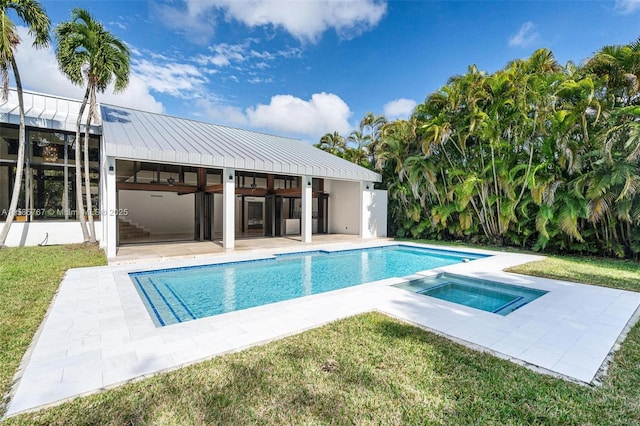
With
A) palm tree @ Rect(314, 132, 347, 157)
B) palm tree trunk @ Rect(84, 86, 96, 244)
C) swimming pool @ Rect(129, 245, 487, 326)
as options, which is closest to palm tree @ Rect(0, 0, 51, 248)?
palm tree trunk @ Rect(84, 86, 96, 244)

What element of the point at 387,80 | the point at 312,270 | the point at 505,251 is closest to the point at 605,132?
the point at 505,251

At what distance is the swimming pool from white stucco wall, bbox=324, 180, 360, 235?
559 centimetres

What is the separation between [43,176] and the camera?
A: 12539 millimetres

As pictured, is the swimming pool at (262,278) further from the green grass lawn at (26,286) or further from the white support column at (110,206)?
the white support column at (110,206)

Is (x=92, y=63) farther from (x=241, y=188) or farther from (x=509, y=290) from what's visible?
(x=509, y=290)

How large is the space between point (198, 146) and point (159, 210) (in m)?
8.05

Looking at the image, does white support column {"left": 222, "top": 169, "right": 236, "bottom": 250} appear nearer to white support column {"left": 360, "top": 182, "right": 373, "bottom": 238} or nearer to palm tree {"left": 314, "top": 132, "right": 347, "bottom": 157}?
white support column {"left": 360, "top": 182, "right": 373, "bottom": 238}

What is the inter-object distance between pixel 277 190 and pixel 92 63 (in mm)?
9550

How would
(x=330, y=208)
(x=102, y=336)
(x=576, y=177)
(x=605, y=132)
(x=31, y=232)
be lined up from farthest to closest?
(x=330, y=208)
(x=31, y=232)
(x=576, y=177)
(x=605, y=132)
(x=102, y=336)

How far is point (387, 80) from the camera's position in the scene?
831 inches

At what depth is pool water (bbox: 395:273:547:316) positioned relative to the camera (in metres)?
6.42

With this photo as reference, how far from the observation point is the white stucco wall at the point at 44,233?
A: 38.4ft

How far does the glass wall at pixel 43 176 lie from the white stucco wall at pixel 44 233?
0.30m

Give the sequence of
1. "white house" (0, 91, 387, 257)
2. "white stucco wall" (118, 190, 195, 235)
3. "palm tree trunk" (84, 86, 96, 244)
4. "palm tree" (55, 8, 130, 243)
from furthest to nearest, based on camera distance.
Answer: "white stucco wall" (118, 190, 195, 235) → "white house" (0, 91, 387, 257) → "palm tree trunk" (84, 86, 96, 244) → "palm tree" (55, 8, 130, 243)
